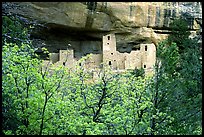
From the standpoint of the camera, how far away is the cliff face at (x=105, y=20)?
17188 mm

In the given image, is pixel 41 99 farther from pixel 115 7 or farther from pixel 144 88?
pixel 115 7

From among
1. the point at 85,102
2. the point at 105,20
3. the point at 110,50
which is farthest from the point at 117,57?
the point at 85,102

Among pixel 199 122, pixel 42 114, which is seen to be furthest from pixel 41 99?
pixel 199 122

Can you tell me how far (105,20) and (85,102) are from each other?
11774 mm

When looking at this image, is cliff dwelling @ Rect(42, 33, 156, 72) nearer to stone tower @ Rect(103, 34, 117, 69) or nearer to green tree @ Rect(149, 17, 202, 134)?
stone tower @ Rect(103, 34, 117, 69)

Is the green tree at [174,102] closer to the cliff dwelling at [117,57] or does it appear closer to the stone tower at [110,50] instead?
the cliff dwelling at [117,57]

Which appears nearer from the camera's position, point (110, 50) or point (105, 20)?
point (110, 50)

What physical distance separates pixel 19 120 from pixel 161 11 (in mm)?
13805

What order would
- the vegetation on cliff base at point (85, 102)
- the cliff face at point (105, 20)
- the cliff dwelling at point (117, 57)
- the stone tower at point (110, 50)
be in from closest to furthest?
1. the vegetation on cliff base at point (85, 102)
2. the cliff dwelling at point (117, 57)
3. the cliff face at point (105, 20)
4. the stone tower at point (110, 50)

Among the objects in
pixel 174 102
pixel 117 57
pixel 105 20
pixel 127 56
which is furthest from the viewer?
pixel 105 20

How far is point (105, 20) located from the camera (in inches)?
721

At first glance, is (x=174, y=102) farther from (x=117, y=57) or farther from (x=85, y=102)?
(x=117, y=57)

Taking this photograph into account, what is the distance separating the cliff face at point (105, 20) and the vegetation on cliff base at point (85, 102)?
9010 mm

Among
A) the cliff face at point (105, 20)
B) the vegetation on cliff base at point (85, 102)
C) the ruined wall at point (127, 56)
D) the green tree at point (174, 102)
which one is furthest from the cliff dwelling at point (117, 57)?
the vegetation on cliff base at point (85, 102)
